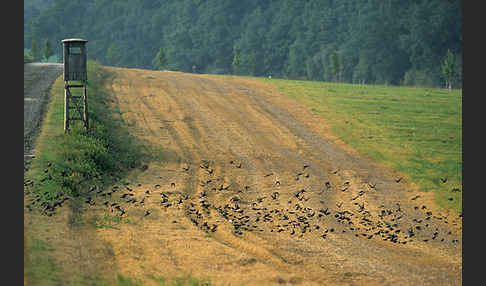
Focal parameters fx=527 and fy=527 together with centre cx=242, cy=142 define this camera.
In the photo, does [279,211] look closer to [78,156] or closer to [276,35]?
[78,156]

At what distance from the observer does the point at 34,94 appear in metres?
26.4

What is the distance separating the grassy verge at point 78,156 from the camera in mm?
15375

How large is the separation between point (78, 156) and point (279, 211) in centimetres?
695

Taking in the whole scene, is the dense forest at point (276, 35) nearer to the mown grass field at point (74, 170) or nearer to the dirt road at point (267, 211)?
the dirt road at point (267, 211)

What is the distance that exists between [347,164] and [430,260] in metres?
9.00

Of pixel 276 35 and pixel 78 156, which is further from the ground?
pixel 276 35

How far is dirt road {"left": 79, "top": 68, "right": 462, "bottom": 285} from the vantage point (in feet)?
37.9

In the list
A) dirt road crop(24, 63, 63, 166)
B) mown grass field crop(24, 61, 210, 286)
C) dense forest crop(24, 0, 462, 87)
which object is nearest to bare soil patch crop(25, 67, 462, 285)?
mown grass field crop(24, 61, 210, 286)

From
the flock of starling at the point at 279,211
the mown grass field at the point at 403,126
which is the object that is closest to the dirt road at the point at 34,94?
the flock of starling at the point at 279,211

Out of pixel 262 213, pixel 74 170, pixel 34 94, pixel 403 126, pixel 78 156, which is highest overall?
pixel 34 94

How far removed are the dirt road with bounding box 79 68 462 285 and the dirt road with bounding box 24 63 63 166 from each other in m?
3.74

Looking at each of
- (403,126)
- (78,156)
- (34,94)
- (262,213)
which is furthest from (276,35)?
(262,213)

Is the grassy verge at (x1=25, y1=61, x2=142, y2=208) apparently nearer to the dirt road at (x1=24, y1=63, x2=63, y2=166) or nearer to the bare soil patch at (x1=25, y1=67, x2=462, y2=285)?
the dirt road at (x1=24, y1=63, x2=63, y2=166)

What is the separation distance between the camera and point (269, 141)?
2414 cm
